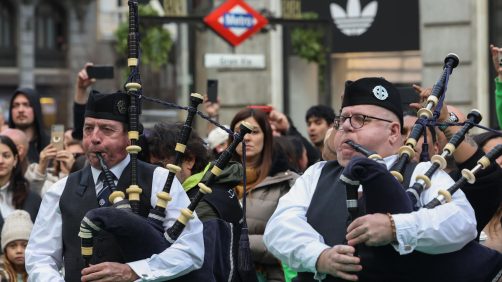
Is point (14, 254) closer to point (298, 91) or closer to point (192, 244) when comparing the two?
point (192, 244)

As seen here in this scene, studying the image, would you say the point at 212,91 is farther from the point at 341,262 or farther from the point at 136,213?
the point at 341,262

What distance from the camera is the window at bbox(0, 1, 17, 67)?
125ft

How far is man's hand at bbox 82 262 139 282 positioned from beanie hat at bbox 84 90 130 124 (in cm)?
72

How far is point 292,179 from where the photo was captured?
24.8 feet

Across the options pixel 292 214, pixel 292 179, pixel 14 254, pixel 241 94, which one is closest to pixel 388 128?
pixel 292 214

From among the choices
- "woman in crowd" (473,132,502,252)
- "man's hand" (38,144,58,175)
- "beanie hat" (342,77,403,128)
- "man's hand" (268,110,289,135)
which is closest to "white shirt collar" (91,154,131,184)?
"beanie hat" (342,77,403,128)

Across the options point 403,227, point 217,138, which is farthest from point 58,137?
point 403,227

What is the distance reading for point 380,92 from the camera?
16.2 feet

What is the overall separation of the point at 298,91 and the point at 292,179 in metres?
9.44

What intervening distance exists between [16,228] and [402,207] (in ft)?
12.8

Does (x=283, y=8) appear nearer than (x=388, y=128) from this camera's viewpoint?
No

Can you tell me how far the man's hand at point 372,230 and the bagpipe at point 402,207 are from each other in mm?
66

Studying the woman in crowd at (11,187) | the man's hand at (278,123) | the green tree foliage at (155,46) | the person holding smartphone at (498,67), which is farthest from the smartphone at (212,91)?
the green tree foliage at (155,46)

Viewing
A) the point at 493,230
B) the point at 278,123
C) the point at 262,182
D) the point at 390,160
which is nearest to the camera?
the point at 390,160
